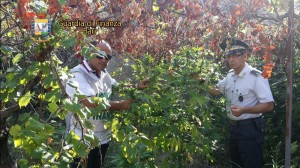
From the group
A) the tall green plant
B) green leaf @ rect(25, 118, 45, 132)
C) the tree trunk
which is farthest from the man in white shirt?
green leaf @ rect(25, 118, 45, 132)

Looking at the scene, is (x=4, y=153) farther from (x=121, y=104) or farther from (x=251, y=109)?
(x=251, y=109)

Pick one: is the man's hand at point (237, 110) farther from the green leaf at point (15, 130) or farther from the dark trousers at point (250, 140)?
the green leaf at point (15, 130)

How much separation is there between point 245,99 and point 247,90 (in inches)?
3.8

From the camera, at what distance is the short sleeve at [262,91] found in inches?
146

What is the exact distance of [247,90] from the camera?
3834 mm

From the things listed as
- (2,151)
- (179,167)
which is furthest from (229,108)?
(2,151)

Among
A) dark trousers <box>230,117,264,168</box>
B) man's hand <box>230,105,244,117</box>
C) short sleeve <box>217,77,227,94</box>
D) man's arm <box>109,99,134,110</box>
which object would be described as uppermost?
man's arm <box>109,99,134,110</box>

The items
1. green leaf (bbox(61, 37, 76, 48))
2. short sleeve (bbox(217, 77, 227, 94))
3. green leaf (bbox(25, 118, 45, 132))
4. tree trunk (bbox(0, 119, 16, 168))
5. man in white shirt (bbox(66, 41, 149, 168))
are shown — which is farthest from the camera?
short sleeve (bbox(217, 77, 227, 94))

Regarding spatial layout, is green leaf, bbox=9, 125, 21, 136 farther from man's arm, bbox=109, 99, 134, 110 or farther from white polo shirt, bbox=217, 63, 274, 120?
white polo shirt, bbox=217, 63, 274, 120

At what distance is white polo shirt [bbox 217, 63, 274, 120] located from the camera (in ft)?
12.3

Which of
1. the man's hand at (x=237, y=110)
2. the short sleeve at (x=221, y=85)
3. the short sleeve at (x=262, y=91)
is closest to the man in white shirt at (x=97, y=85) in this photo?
the man's hand at (x=237, y=110)

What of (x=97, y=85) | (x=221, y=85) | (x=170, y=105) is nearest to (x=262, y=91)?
(x=221, y=85)

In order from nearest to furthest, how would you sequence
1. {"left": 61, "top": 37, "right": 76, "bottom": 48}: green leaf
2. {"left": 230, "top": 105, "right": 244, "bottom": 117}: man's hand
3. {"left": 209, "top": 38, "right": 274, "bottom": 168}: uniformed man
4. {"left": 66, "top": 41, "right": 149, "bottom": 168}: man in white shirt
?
{"left": 61, "top": 37, "right": 76, "bottom": 48}: green leaf < {"left": 66, "top": 41, "right": 149, "bottom": 168}: man in white shirt < {"left": 230, "top": 105, "right": 244, "bottom": 117}: man's hand < {"left": 209, "top": 38, "right": 274, "bottom": 168}: uniformed man

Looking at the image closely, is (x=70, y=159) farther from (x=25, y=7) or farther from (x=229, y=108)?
(x=229, y=108)
